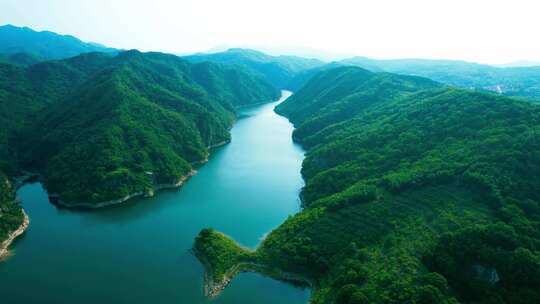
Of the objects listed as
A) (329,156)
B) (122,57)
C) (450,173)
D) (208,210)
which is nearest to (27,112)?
(122,57)

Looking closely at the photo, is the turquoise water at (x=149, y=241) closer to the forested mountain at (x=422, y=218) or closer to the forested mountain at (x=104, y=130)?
the forested mountain at (x=422, y=218)

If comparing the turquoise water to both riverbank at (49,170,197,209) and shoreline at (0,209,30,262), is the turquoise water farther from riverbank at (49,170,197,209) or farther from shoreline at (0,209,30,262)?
riverbank at (49,170,197,209)

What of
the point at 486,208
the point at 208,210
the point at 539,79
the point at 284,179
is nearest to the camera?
the point at 486,208

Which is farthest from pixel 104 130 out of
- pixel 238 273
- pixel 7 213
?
pixel 238 273

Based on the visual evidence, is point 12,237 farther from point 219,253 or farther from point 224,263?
point 224,263

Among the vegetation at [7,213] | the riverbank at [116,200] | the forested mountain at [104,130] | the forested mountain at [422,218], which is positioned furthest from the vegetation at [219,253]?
the vegetation at [7,213]

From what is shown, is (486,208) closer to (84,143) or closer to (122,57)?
(84,143)
